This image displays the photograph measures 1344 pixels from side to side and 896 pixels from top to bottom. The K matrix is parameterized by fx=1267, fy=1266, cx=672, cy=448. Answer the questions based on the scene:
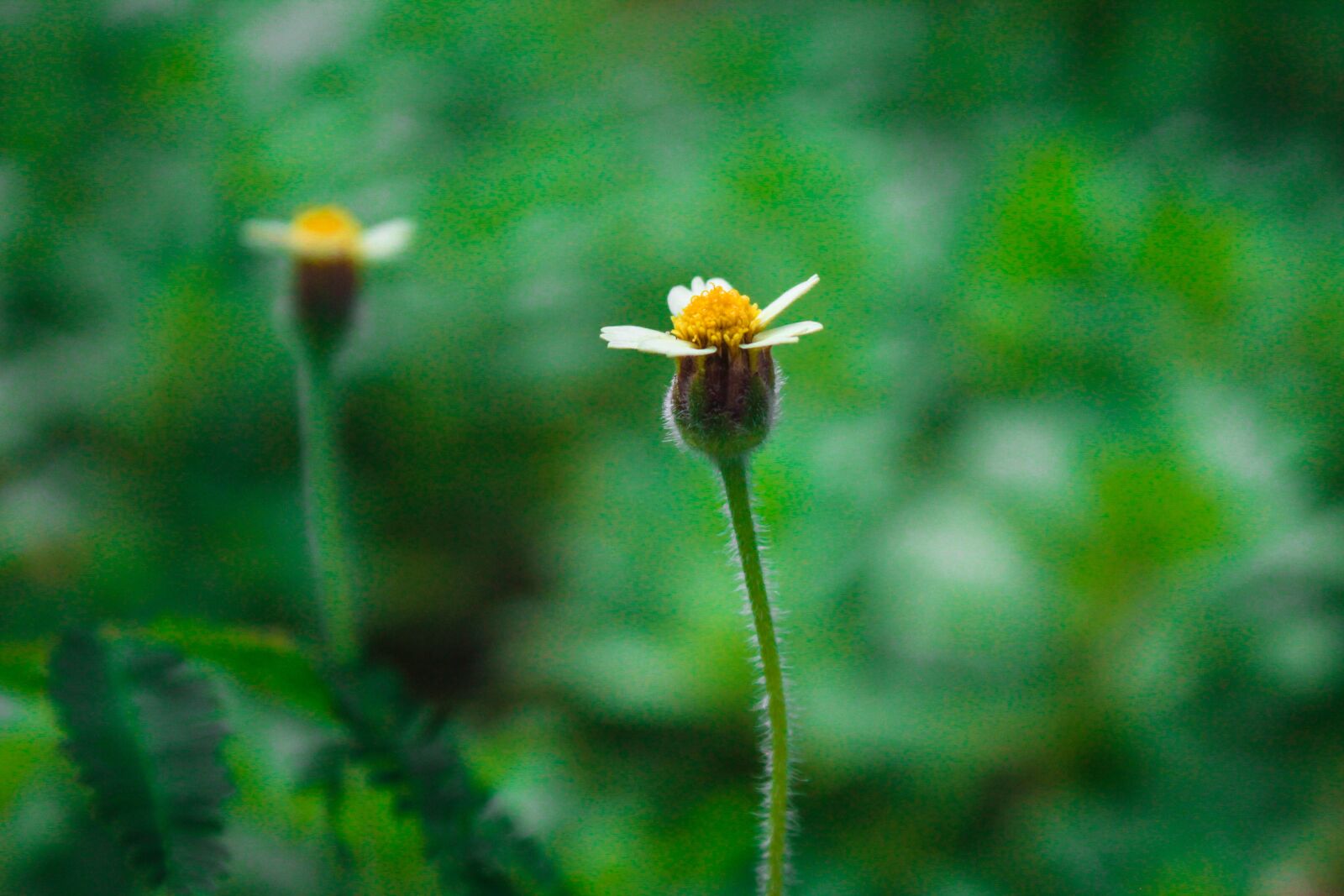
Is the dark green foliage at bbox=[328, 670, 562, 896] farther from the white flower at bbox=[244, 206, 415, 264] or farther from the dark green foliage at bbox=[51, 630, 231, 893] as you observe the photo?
the white flower at bbox=[244, 206, 415, 264]

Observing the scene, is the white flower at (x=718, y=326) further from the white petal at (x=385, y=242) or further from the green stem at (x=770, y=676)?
the white petal at (x=385, y=242)

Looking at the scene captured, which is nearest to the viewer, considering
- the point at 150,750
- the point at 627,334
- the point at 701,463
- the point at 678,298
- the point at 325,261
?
the point at 150,750

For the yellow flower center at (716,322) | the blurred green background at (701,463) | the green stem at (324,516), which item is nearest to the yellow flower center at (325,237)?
the green stem at (324,516)

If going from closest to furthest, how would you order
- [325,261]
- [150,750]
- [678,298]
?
[150,750], [678,298], [325,261]

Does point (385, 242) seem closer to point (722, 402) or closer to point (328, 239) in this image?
point (328, 239)

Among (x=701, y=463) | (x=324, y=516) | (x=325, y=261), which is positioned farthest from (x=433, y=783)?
(x=325, y=261)
